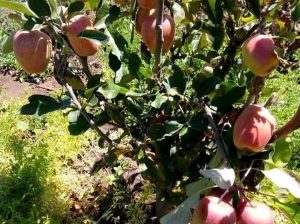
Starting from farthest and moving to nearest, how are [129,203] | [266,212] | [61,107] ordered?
[129,203] → [61,107] → [266,212]

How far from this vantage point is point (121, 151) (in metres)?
1.16

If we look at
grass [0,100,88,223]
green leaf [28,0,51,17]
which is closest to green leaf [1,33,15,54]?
green leaf [28,0,51,17]

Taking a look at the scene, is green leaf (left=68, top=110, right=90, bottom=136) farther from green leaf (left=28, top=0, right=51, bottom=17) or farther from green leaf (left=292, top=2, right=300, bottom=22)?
green leaf (left=292, top=2, right=300, bottom=22)

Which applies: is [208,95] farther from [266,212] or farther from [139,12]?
[266,212]

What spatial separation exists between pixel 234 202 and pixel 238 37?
37 cm

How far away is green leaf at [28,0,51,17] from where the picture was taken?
0.86 metres

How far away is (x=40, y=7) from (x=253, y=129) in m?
0.40

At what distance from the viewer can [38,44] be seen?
0.88 m

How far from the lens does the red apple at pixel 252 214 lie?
2.39 ft

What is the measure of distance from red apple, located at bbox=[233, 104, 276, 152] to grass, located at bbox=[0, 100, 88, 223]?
0.90m

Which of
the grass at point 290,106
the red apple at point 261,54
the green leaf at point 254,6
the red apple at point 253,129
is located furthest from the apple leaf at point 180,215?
the grass at point 290,106

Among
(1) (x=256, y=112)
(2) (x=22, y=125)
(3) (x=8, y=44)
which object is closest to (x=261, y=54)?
(1) (x=256, y=112)

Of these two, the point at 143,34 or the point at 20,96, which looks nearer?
the point at 143,34

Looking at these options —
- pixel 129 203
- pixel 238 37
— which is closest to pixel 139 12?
pixel 238 37
